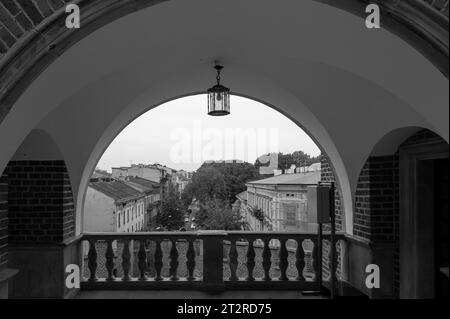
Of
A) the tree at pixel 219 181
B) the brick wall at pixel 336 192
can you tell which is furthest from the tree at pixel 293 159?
the brick wall at pixel 336 192

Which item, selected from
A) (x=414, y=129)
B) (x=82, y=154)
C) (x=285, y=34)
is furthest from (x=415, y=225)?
(x=82, y=154)

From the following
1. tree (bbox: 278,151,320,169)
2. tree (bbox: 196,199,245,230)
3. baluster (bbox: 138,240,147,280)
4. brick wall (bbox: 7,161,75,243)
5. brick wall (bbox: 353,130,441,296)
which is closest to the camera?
brick wall (bbox: 353,130,441,296)

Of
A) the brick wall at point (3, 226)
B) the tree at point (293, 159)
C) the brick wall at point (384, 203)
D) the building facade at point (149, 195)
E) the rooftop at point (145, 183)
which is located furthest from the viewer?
the tree at point (293, 159)

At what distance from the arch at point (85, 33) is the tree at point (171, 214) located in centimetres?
486

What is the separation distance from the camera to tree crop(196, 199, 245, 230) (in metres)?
6.96

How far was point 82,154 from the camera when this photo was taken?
5160mm

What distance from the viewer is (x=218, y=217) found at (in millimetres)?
6977

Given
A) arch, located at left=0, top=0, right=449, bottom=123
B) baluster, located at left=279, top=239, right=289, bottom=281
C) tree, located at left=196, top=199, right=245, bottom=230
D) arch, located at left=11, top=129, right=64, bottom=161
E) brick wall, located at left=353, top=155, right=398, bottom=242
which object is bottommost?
baluster, located at left=279, top=239, right=289, bottom=281

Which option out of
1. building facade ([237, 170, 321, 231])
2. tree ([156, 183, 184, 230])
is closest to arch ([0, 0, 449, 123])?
building facade ([237, 170, 321, 231])

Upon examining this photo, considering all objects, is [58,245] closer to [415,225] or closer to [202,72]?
[202,72]

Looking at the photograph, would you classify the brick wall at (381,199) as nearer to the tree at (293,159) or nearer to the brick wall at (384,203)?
the brick wall at (384,203)

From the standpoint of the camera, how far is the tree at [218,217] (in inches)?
274

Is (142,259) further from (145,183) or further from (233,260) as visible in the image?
(145,183)

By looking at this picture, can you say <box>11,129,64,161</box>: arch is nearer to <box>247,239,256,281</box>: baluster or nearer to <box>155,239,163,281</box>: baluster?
<box>155,239,163,281</box>: baluster
